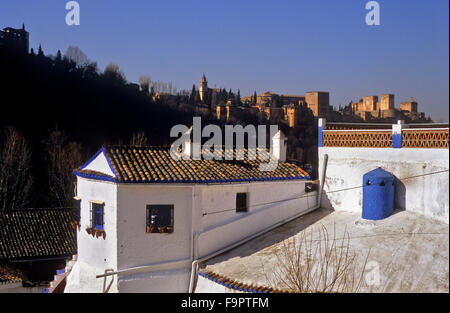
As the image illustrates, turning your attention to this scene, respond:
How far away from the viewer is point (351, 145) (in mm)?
11109

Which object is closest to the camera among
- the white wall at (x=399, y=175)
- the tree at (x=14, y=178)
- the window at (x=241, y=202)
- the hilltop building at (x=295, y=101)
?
the white wall at (x=399, y=175)

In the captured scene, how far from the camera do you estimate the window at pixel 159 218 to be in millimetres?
9719

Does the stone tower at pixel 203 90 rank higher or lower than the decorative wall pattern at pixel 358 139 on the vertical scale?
higher

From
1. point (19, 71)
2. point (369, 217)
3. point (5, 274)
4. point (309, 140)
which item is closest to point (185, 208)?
point (369, 217)

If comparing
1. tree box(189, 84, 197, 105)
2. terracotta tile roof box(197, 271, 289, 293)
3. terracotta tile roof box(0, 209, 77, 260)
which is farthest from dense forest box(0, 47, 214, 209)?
terracotta tile roof box(197, 271, 289, 293)

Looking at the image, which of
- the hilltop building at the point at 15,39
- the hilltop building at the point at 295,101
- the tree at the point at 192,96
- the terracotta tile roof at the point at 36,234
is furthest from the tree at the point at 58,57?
the terracotta tile roof at the point at 36,234

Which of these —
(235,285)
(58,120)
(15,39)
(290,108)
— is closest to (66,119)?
(58,120)

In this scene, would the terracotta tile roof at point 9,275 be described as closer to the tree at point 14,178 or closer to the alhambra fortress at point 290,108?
the tree at point 14,178

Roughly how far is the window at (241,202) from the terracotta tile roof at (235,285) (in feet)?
6.71

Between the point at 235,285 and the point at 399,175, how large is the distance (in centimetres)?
453

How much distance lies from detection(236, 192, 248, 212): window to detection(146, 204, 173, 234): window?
1907mm

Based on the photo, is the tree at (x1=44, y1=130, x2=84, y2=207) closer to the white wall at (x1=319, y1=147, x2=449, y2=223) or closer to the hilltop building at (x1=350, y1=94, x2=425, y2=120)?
the white wall at (x1=319, y1=147, x2=449, y2=223)

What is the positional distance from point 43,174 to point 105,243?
757 inches
